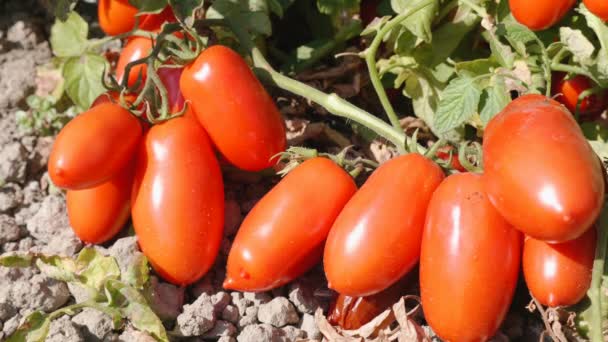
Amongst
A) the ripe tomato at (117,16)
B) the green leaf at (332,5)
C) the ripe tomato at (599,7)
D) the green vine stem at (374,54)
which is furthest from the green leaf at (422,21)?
the ripe tomato at (117,16)

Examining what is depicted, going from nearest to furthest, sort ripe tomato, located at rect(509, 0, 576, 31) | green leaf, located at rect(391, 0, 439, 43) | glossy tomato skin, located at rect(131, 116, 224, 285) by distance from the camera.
Answer: glossy tomato skin, located at rect(131, 116, 224, 285) → ripe tomato, located at rect(509, 0, 576, 31) → green leaf, located at rect(391, 0, 439, 43)

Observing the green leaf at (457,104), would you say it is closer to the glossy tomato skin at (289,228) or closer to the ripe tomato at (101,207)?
the glossy tomato skin at (289,228)

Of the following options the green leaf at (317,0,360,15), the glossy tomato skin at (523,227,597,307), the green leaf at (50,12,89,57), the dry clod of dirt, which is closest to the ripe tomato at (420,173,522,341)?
the glossy tomato skin at (523,227,597,307)

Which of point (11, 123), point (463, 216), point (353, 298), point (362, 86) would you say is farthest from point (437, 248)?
point (11, 123)

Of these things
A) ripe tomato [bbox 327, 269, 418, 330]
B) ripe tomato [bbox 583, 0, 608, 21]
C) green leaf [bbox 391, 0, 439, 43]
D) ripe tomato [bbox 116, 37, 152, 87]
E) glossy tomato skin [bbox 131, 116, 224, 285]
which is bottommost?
ripe tomato [bbox 327, 269, 418, 330]

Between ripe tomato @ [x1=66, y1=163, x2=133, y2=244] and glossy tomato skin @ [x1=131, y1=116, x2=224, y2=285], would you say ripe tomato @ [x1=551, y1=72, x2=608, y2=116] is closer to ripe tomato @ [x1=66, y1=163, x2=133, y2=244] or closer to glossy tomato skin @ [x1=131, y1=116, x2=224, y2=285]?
glossy tomato skin @ [x1=131, y1=116, x2=224, y2=285]

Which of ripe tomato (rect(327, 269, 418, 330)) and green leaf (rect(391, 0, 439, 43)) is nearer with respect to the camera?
ripe tomato (rect(327, 269, 418, 330))

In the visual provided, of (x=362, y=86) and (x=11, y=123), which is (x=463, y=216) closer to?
(x=362, y=86)

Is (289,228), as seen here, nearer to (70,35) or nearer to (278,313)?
(278,313)

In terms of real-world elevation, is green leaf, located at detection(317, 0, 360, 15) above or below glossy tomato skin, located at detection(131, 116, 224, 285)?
above
